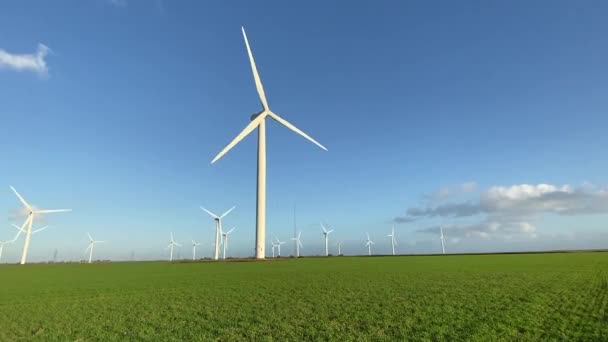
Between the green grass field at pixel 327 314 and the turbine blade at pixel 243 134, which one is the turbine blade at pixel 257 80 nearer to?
the turbine blade at pixel 243 134

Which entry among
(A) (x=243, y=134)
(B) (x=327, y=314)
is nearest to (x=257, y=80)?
(A) (x=243, y=134)

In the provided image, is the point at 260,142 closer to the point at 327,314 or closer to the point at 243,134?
the point at 243,134

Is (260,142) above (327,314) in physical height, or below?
above

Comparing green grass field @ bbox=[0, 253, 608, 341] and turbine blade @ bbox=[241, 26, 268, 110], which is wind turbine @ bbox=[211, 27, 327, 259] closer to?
turbine blade @ bbox=[241, 26, 268, 110]

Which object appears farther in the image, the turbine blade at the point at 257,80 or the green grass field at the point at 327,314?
the turbine blade at the point at 257,80

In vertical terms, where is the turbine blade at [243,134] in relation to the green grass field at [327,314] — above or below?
above

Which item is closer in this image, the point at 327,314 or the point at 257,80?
the point at 327,314

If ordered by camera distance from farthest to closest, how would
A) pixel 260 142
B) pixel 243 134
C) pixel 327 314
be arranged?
pixel 260 142 → pixel 243 134 → pixel 327 314

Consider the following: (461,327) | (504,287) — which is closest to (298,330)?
(461,327)

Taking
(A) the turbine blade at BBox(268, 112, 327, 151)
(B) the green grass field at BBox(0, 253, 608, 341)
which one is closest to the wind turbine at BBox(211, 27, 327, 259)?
(A) the turbine blade at BBox(268, 112, 327, 151)

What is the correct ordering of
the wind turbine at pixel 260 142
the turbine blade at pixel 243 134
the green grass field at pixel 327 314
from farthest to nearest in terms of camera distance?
the wind turbine at pixel 260 142
the turbine blade at pixel 243 134
the green grass field at pixel 327 314

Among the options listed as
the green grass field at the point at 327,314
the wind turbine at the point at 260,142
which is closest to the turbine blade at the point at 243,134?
the wind turbine at the point at 260,142

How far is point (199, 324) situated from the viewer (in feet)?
60.5

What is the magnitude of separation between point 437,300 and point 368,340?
412 inches
